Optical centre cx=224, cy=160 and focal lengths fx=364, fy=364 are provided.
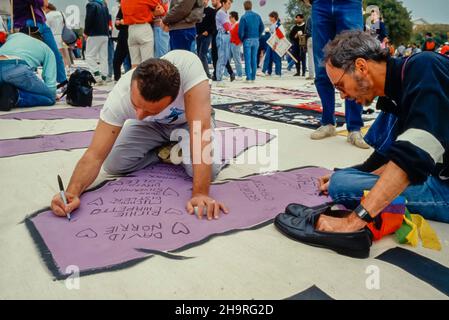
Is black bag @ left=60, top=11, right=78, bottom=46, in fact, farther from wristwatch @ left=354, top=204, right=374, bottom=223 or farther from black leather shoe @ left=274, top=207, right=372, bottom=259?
wristwatch @ left=354, top=204, right=374, bottom=223

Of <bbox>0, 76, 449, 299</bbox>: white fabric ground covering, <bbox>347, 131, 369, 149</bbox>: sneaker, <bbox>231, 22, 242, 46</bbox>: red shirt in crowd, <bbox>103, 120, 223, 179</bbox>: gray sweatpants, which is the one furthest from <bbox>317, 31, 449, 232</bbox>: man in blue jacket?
<bbox>231, 22, 242, 46</bbox>: red shirt in crowd

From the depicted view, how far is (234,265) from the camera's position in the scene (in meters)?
1.21

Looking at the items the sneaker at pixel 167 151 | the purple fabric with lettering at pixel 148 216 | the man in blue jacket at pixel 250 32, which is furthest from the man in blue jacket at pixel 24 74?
the man in blue jacket at pixel 250 32

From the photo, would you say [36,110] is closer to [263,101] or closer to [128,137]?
[128,137]

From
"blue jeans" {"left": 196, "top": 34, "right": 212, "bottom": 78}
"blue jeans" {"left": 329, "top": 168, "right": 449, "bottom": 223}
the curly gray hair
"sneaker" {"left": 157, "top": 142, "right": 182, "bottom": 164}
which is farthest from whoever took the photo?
"blue jeans" {"left": 196, "top": 34, "right": 212, "bottom": 78}

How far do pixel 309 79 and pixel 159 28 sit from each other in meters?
4.25

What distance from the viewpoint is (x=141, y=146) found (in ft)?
6.88

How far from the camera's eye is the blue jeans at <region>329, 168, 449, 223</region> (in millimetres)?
1425

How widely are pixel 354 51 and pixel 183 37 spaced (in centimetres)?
301

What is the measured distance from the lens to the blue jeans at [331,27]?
2.60m

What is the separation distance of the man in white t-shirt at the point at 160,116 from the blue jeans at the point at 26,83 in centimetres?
A: 244

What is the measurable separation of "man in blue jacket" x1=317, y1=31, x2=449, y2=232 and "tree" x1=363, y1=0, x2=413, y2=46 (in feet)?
122

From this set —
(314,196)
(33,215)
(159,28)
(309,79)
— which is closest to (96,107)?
(159,28)

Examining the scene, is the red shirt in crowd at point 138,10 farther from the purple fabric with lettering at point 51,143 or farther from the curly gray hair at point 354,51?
the curly gray hair at point 354,51
